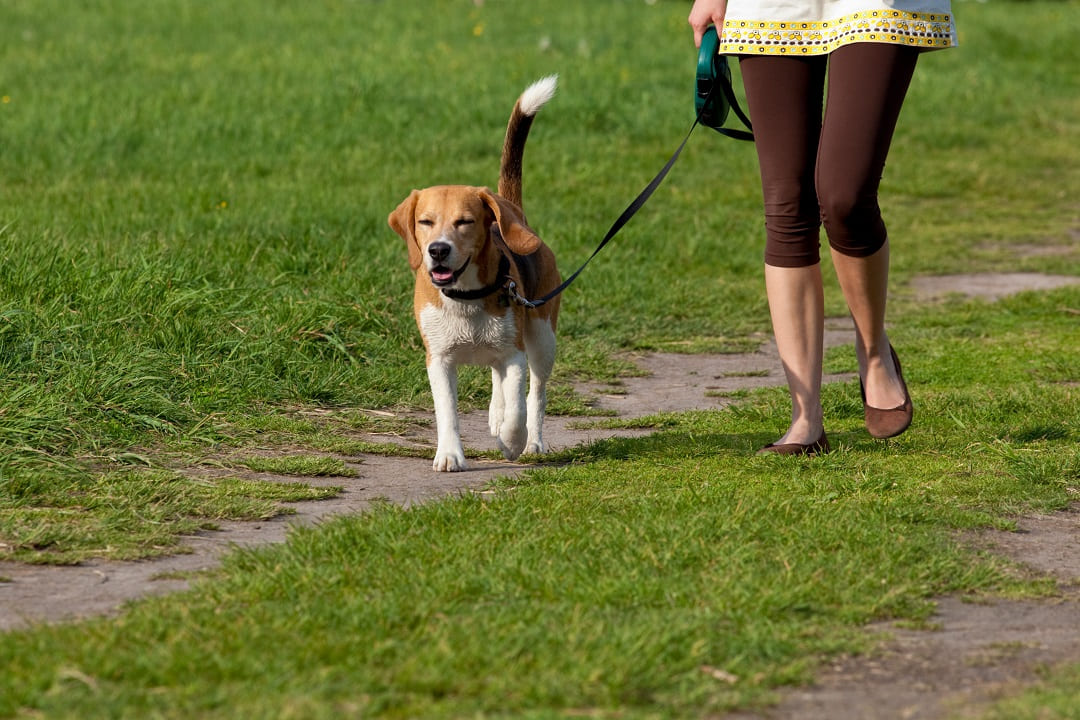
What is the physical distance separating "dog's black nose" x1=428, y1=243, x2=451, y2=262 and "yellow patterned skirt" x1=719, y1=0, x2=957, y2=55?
1089 millimetres

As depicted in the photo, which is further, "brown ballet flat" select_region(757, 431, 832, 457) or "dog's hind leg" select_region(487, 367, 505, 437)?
"dog's hind leg" select_region(487, 367, 505, 437)

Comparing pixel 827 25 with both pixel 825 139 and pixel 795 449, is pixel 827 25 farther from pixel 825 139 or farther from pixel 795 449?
pixel 795 449

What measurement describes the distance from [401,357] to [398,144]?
18.8ft

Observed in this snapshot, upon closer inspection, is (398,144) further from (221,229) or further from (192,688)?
(192,688)

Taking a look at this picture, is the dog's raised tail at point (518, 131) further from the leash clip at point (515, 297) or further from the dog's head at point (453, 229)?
the leash clip at point (515, 297)

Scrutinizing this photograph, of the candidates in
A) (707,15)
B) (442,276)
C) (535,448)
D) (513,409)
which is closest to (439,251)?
(442,276)

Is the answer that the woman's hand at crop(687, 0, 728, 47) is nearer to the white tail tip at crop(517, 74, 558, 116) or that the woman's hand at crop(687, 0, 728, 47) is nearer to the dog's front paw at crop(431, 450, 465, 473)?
the white tail tip at crop(517, 74, 558, 116)

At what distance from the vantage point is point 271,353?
6.12 meters

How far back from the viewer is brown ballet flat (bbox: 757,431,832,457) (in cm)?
495

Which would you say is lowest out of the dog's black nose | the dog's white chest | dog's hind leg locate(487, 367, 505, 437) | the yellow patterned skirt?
dog's hind leg locate(487, 367, 505, 437)

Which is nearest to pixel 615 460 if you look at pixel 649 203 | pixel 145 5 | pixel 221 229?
pixel 221 229

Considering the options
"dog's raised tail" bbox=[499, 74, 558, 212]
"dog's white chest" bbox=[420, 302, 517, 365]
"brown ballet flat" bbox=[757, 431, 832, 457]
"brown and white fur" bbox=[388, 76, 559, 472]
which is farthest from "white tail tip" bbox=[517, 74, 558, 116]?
"brown ballet flat" bbox=[757, 431, 832, 457]

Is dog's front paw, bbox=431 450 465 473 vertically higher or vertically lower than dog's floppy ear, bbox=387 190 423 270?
lower

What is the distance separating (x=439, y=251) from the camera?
493 centimetres
